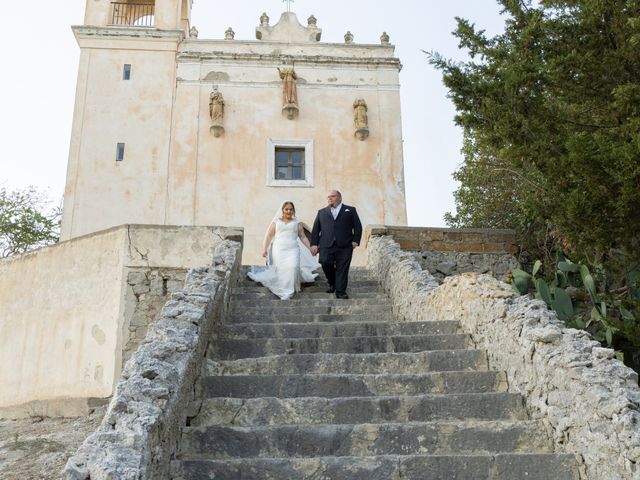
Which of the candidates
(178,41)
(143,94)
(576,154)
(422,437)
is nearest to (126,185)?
(143,94)

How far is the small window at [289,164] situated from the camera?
55.1ft

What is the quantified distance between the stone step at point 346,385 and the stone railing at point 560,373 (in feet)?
1.10

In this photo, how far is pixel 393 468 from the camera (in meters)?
4.09

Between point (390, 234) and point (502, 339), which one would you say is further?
point (390, 234)

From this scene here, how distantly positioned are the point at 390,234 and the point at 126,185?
774 centimetres

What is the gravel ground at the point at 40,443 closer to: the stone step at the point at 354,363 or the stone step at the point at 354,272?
the stone step at the point at 354,363

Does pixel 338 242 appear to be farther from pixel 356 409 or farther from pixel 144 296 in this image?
pixel 356 409

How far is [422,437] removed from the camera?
177 inches

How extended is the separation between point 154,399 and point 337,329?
303 centimetres

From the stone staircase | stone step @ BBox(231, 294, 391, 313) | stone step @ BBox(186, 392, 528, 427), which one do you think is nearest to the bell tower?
stone step @ BBox(231, 294, 391, 313)

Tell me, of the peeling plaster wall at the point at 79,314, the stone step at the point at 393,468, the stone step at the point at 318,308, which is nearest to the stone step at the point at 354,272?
the peeling plaster wall at the point at 79,314

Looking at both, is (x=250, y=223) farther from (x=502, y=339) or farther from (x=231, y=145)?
(x=502, y=339)

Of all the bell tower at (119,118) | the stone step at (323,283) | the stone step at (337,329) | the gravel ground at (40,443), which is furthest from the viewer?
the bell tower at (119,118)

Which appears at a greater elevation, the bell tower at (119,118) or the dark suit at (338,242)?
the bell tower at (119,118)
